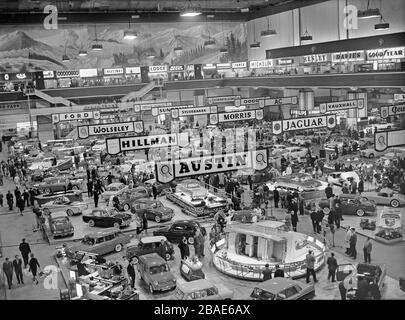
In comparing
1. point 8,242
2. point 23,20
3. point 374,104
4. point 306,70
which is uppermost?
point 23,20

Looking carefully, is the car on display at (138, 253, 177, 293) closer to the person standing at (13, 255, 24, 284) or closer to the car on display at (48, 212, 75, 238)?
the person standing at (13, 255, 24, 284)

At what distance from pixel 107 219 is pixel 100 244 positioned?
3258mm

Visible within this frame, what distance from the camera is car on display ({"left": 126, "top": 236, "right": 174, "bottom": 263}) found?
15.7m

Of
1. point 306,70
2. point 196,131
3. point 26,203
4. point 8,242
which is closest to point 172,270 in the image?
point 8,242

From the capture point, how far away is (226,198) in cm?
2248

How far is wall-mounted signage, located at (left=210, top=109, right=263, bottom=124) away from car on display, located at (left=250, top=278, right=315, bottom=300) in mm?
14008

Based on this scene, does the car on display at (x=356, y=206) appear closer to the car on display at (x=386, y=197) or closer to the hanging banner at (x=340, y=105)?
the car on display at (x=386, y=197)

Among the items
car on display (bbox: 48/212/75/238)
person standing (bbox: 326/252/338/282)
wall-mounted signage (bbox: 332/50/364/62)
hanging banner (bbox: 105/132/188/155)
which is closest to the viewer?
person standing (bbox: 326/252/338/282)

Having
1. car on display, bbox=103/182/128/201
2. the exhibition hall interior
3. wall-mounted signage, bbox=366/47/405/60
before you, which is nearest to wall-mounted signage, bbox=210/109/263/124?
the exhibition hall interior

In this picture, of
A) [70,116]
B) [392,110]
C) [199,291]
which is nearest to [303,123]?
[392,110]

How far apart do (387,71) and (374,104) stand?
481 inches

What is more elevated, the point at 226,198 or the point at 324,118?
the point at 324,118

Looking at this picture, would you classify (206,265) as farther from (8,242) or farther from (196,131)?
(196,131)

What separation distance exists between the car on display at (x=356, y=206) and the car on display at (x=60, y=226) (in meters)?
10.2
